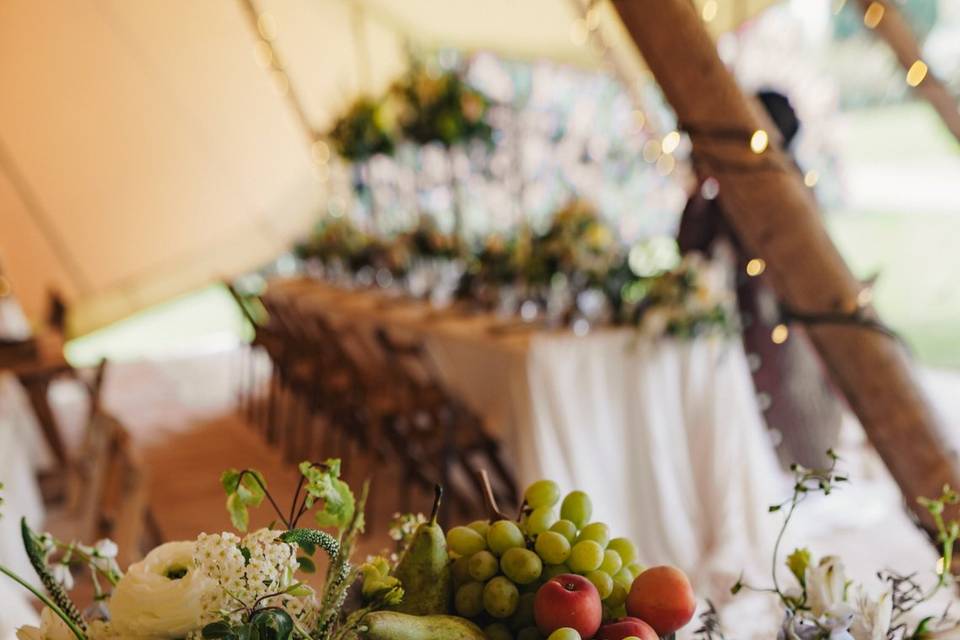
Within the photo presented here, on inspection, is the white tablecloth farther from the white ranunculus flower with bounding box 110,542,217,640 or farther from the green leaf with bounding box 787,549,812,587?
the green leaf with bounding box 787,549,812,587

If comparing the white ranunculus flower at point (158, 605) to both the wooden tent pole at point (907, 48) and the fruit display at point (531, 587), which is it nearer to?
the fruit display at point (531, 587)

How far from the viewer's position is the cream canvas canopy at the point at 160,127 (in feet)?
25.5

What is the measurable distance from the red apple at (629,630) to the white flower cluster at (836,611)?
14 cm

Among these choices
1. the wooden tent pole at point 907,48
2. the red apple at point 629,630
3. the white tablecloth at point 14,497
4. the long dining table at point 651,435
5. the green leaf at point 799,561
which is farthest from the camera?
the long dining table at point 651,435

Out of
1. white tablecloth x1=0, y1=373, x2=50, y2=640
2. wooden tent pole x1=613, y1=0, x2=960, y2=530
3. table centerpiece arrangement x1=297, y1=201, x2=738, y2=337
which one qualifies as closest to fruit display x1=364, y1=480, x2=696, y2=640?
wooden tent pole x1=613, y1=0, x2=960, y2=530

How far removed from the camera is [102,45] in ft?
26.2

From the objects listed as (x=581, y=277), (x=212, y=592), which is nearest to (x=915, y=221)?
(x=581, y=277)

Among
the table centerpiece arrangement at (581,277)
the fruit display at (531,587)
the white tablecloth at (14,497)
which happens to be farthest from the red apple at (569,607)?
the table centerpiece arrangement at (581,277)

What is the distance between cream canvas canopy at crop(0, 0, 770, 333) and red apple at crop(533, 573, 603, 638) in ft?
19.7

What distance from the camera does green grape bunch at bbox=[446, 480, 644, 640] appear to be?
102 centimetres

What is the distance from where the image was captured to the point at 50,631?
960 mm

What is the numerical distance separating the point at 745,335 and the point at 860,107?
3303mm

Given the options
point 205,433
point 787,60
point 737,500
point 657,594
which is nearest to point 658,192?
point 787,60

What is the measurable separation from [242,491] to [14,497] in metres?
2.88
